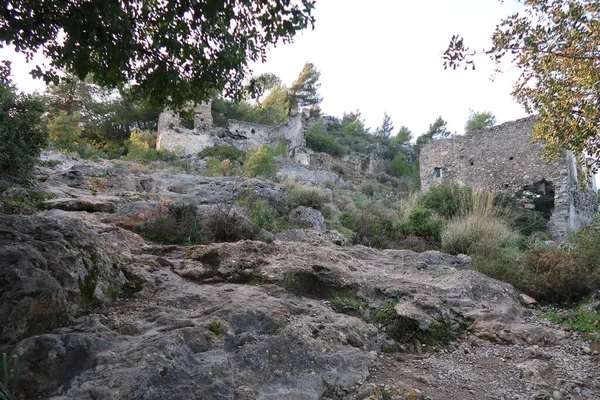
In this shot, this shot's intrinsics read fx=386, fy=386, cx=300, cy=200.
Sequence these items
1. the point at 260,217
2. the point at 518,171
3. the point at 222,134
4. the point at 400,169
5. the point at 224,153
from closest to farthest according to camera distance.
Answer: the point at 260,217, the point at 518,171, the point at 224,153, the point at 222,134, the point at 400,169

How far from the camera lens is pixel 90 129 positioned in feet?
75.7

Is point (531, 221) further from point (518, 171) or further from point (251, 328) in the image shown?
point (251, 328)

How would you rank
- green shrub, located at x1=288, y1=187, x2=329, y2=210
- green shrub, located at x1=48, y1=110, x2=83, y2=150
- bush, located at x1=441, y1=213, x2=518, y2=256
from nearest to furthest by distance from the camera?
bush, located at x1=441, y1=213, x2=518, y2=256 < green shrub, located at x1=288, y1=187, x2=329, y2=210 < green shrub, located at x1=48, y1=110, x2=83, y2=150

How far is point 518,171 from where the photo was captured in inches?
599

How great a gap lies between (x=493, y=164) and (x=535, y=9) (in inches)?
505

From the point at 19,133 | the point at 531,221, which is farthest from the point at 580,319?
the point at 531,221

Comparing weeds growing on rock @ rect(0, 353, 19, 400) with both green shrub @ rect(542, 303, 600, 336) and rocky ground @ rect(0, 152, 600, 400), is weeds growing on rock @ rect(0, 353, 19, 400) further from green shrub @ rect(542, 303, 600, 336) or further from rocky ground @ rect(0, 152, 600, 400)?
green shrub @ rect(542, 303, 600, 336)

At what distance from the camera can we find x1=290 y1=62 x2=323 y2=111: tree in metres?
37.2

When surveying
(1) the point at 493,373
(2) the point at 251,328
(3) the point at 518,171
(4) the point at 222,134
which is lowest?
(1) the point at 493,373

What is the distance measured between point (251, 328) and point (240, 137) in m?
23.8

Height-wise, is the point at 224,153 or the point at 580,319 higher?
the point at 224,153

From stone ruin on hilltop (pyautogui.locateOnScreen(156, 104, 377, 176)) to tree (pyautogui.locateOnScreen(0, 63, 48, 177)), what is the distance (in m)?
14.5

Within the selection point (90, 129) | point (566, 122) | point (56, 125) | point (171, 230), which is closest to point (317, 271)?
point (171, 230)

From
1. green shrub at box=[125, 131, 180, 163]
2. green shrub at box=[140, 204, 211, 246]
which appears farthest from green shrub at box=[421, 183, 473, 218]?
green shrub at box=[125, 131, 180, 163]
